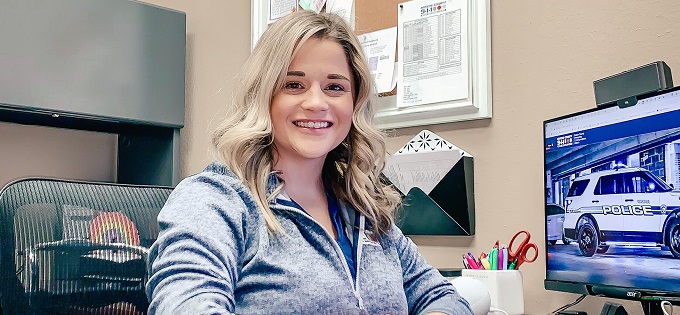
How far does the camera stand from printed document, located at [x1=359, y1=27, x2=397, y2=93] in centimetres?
189

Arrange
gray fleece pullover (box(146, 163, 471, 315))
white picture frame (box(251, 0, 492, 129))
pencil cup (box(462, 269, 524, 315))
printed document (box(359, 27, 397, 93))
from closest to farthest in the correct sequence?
1. gray fleece pullover (box(146, 163, 471, 315))
2. pencil cup (box(462, 269, 524, 315))
3. white picture frame (box(251, 0, 492, 129))
4. printed document (box(359, 27, 397, 93))

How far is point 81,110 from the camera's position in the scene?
214cm

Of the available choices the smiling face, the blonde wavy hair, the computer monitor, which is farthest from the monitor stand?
the smiling face

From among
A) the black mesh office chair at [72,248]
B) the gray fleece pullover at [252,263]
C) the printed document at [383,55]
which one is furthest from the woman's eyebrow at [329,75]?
the printed document at [383,55]

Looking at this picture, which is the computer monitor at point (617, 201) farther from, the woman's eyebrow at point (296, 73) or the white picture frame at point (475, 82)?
the woman's eyebrow at point (296, 73)

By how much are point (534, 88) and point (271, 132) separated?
0.76 m

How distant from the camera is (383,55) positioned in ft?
6.26

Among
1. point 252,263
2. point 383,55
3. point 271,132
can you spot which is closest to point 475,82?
point 383,55

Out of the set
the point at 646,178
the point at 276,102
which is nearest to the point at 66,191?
the point at 276,102

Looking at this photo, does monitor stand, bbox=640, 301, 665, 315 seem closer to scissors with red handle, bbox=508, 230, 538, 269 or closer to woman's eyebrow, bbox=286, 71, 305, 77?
scissors with red handle, bbox=508, 230, 538, 269

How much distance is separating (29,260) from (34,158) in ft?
5.02

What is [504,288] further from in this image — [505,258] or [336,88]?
[336,88]

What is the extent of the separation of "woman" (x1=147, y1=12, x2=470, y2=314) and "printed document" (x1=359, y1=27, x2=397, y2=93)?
0.66 metres

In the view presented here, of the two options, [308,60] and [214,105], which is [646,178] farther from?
[214,105]
